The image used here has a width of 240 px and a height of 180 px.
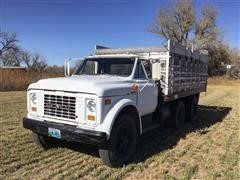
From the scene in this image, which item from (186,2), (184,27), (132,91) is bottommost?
(132,91)

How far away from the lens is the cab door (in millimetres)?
6250

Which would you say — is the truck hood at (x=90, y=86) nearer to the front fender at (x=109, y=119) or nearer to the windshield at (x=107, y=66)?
the front fender at (x=109, y=119)

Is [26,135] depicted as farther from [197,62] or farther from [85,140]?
[197,62]

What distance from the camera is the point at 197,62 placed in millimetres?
10625

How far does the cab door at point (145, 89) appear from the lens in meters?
6.25

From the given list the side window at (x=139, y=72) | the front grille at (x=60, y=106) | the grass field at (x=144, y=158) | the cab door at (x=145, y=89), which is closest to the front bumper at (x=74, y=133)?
the front grille at (x=60, y=106)

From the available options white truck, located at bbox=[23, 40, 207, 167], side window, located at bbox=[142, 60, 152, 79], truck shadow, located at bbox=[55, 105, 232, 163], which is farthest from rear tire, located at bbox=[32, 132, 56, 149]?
side window, located at bbox=[142, 60, 152, 79]

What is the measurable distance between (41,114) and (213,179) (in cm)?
→ 336

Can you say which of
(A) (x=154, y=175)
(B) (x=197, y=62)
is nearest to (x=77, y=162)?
(A) (x=154, y=175)

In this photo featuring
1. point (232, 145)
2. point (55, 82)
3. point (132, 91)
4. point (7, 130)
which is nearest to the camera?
point (55, 82)

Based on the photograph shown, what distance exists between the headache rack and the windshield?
45 centimetres

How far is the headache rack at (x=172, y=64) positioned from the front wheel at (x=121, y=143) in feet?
6.48

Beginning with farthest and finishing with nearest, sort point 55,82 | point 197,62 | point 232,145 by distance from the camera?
point 197,62 < point 232,145 < point 55,82

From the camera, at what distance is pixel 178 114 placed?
29.5 ft
